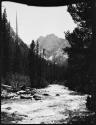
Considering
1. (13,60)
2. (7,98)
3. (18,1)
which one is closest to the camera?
(18,1)

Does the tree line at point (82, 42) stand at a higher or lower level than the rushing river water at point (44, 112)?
higher

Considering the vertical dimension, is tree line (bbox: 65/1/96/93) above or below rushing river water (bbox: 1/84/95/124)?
above

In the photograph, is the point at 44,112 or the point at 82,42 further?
the point at 82,42

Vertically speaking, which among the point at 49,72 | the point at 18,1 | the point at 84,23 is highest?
the point at 84,23

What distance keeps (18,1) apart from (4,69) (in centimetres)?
4834

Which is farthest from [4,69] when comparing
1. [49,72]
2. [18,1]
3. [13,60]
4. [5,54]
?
[49,72]

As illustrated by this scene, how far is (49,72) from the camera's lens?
119 meters

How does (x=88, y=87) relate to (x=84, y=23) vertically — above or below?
below

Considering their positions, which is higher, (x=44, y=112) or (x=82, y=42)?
(x=82, y=42)

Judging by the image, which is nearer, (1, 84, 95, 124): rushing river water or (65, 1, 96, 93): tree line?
(1, 84, 95, 124): rushing river water

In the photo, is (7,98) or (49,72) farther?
(49,72)

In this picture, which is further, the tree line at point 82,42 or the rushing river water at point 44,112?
the tree line at point 82,42

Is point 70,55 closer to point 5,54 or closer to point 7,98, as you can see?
point 7,98

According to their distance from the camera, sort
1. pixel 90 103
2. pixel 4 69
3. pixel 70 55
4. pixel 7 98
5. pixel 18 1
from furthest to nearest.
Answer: pixel 4 69 < pixel 7 98 < pixel 70 55 < pixel 90 103 < pixel 18 1
